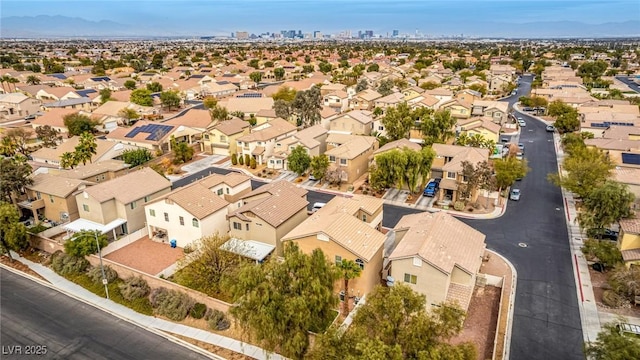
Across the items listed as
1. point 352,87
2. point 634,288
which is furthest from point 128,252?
point 352,87

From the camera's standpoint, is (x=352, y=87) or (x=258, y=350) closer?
(x=258, y=350)

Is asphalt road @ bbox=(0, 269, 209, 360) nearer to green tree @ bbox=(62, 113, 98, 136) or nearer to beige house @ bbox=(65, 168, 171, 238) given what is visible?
beige house @ bbox=(65, 168, 171, 238)

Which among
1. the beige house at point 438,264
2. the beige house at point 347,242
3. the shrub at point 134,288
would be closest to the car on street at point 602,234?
the beige house at point 438,264

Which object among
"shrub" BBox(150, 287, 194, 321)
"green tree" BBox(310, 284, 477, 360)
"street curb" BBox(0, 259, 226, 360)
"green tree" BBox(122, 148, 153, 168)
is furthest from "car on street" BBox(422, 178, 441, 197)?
"green tree" BBox(122, 148, 153, 168)

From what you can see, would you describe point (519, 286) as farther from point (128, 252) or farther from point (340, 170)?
point (128, 252)

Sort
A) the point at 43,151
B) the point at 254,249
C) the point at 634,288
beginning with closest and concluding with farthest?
the point at 634,288, the point at 254,249, the point at 43,151

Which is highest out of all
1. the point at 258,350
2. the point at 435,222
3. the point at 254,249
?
the point at 435,222
